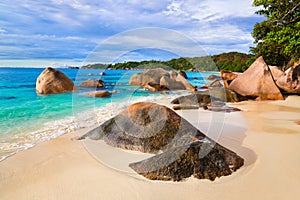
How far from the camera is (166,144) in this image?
3176 millimetres

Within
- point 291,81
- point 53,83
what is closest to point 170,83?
point 291,81

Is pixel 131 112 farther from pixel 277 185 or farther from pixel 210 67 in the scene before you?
pixel 210 67

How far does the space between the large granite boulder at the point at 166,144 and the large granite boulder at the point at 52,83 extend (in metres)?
8.86

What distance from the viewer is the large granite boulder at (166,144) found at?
7.97ft

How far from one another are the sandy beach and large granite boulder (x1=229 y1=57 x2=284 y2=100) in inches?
228

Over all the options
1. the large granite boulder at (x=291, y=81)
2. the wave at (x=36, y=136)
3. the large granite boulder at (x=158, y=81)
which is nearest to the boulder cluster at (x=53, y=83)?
A: the large granite boulder at (x=158, y=81)

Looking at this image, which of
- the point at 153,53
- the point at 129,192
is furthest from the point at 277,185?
the point at 153,53

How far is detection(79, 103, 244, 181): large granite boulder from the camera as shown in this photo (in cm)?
243

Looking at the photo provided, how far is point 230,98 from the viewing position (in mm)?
9219

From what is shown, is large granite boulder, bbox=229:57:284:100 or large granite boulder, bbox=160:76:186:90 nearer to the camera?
large granite boulder, bbox=229:57:284:100

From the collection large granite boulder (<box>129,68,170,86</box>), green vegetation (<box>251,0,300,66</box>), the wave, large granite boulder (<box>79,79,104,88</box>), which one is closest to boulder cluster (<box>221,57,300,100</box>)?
green vegetation (<box>251,0,300,66</box>)

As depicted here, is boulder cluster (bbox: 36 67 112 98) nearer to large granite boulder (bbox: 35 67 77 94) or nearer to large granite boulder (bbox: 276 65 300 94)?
large granite boulder (bbox: 35 67 77 94)

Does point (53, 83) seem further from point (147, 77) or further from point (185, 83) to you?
point (185, 83)

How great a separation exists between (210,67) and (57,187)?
23.5 feet
